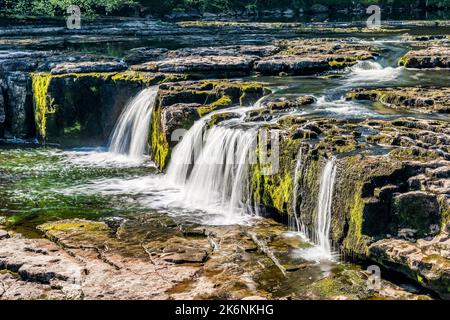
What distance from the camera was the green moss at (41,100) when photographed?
34.4 meters

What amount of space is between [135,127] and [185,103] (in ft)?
16.1

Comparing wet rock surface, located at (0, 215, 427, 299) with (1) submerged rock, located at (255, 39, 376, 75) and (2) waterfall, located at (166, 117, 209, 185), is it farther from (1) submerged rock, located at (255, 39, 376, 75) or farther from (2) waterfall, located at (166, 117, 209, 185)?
(1) submerged rock, located at (255, 39, 376, 75)

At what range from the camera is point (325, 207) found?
17453 mm

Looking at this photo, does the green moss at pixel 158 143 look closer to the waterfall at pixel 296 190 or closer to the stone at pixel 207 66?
the stone at pixel 207 66

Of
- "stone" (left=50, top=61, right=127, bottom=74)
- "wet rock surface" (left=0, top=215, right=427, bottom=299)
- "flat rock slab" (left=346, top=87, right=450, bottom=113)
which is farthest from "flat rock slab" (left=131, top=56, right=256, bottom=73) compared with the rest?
"wet rock surface" (left=0, top=215, right=427, bottom=299)

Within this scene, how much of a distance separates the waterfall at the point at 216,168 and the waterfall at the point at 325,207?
4.09m

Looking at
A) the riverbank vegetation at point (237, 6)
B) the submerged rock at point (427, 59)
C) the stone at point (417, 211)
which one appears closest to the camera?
the stone at point (417, 211)

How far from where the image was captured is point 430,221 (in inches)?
583

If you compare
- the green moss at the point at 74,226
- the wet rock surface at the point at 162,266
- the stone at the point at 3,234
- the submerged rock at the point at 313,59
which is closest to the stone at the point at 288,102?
the wet rock surface at the point at 162,266

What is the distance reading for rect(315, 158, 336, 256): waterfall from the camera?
17188mm

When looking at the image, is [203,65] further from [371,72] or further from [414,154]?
[414,154]

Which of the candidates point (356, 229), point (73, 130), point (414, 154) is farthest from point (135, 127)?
point (356, 229)
